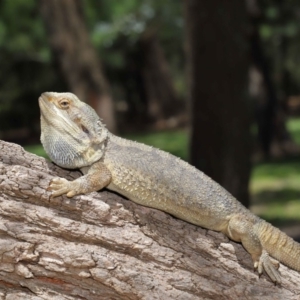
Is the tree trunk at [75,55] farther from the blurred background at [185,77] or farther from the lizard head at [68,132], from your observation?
the lizard head at [68,132]

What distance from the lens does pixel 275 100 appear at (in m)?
13.9

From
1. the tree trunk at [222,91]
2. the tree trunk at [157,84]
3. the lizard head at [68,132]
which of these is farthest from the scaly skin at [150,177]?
the tree trunk at [157,84]

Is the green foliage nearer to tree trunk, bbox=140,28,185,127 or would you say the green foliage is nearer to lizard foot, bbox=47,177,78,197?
lizard foot, bbox=47,177,78,197

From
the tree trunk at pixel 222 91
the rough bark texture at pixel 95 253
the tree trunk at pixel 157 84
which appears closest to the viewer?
the rough bark texture at pixel 95 253

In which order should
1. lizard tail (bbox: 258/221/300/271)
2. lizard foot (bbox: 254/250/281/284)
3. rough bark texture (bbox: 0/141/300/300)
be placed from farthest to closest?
1. lizard tail (bbox: 258/221/300/271)
2. lizard foot (bbox: 254/250/281/284)
3. rough bark texture (bbox: 0/141/300/300)

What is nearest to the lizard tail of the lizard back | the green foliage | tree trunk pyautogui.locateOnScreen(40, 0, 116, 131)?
the lizard back

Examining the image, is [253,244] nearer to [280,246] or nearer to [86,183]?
[280,246]

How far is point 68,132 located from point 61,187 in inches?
17.9

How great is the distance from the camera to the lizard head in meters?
3.42

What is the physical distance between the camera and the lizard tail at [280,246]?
142 inches

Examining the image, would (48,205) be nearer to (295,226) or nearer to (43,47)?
(295,226)

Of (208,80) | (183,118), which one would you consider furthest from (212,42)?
(183,118)

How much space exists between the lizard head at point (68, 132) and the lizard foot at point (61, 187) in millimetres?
223

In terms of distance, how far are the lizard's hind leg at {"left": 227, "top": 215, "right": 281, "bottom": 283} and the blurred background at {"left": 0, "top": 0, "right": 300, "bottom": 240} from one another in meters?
3.62
